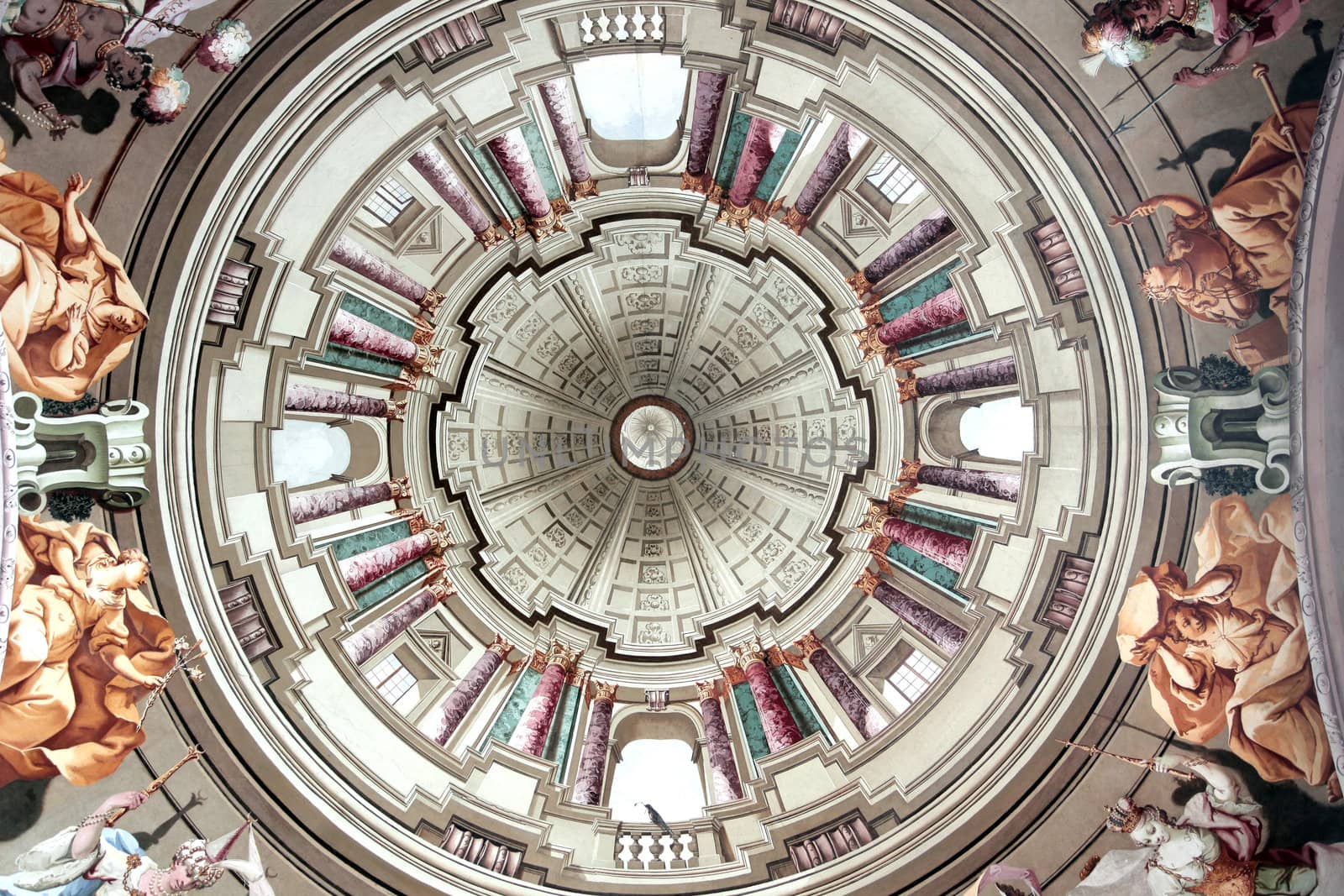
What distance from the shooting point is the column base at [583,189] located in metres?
17.7

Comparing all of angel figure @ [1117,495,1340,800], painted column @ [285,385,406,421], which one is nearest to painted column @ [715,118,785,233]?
painted column @ [285,385,406,421]

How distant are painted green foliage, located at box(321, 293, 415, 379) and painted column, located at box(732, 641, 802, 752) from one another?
9397 millimetres

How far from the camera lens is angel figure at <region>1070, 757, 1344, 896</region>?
13031 mm

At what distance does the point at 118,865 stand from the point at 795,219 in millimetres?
15433

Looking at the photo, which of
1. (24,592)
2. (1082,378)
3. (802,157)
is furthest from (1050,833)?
(24,592)

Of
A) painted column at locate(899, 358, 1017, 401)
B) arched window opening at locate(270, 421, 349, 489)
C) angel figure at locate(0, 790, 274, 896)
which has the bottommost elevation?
angel figure at locate(0, 790, 274, 896)

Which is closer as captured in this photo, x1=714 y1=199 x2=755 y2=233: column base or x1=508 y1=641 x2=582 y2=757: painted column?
x1=714 y1=199 x2=755 y2=233: column base

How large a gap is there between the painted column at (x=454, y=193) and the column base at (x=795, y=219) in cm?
557

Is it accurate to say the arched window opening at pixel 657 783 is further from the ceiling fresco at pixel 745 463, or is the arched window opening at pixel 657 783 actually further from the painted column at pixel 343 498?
the painted column at pixel 343 498

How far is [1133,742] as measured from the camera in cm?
1462

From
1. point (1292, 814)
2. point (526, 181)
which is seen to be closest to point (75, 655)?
point (526, 181)

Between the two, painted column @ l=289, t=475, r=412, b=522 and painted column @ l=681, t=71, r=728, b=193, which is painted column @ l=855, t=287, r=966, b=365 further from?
painted column @ l=289, t=475, r=412, b=522

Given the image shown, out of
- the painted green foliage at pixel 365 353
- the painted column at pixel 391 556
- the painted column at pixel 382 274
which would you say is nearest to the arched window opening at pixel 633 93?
the painted column at pixel 382 274

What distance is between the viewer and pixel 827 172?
16.8 metres
